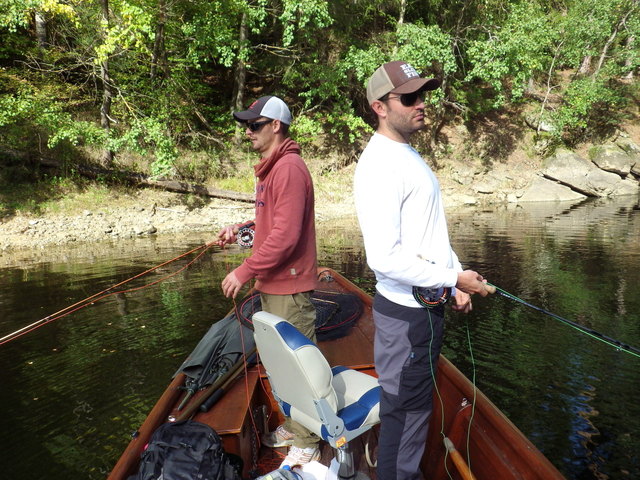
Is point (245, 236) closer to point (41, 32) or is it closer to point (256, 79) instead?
point (41, 32)

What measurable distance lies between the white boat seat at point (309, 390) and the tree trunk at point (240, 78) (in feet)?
53.4

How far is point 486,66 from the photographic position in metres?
19.6

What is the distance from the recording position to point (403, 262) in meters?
1.86

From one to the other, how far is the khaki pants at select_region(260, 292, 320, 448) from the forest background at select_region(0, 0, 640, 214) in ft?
37.7

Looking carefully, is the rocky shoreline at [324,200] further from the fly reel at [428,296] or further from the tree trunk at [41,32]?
the fly reel at [428,296]

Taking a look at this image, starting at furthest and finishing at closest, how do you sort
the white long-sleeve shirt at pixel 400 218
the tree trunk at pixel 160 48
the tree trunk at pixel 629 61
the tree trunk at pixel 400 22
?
the tree trunk at pixel 629 61
the tree trunk at pixel 400 22
the tree trunk at pixel 160 48
the white long-sleeve shirt at pixel 400 218

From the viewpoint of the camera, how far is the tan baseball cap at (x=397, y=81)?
1.90 metres

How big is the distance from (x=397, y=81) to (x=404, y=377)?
1.30m

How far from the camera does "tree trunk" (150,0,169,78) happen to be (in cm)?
1459

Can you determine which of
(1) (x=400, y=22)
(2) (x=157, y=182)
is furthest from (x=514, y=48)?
(2) (x=157, y=182)

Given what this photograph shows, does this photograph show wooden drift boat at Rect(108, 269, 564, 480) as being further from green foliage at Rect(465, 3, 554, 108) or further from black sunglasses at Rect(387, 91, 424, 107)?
green foliage at Rect(465, 3, 554, 108)

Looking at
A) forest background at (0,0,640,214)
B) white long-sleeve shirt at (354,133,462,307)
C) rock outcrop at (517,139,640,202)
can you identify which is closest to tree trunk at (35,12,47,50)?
forest background at (0,0,640,214)

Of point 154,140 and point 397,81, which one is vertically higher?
point 154,140

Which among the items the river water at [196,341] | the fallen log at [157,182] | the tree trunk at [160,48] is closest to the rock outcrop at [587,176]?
the river water at [196,341]
